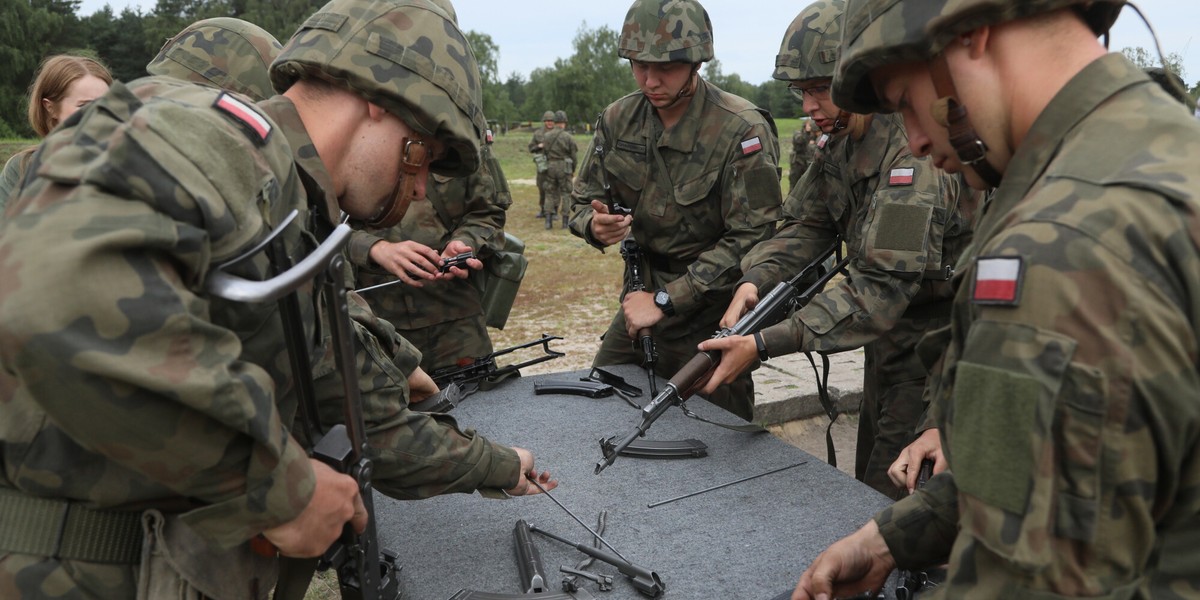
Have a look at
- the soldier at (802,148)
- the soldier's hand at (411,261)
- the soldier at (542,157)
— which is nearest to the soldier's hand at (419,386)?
the soldier's hand at (411,261)

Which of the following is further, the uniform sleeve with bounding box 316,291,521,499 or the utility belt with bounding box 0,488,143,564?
the uniform sleeve with bounding box 316,291,521,499

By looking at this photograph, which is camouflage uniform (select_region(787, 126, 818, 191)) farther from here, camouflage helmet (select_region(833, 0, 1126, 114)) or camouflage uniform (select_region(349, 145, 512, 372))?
camouflage helmet (select_region(833, 0, 1126, 114))

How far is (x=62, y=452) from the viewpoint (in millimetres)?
1397

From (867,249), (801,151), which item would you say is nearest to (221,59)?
(867,249)

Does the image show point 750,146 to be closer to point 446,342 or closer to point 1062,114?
point 446,342

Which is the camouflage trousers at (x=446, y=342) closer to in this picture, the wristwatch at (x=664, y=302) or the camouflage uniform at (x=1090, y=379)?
the wristwatch at (x=664, y=302)

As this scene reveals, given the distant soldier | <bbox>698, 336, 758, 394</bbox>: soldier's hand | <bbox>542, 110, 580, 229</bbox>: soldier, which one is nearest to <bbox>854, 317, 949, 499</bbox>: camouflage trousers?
<bbox>698, 336, 758, 394</bbox>: soldier's hand

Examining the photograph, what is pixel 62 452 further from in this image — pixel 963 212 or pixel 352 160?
pixel 963 212

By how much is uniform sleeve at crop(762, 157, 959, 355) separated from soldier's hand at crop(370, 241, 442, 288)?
164 cm

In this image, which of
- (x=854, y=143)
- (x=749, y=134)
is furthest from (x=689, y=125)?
(x=854, y=143)

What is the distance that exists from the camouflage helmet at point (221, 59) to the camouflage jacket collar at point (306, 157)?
5.82 ft

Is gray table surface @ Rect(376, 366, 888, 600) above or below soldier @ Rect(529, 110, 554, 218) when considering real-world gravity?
above

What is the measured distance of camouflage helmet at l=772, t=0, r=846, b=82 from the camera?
328 centimetres

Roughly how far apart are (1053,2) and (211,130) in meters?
1.37
